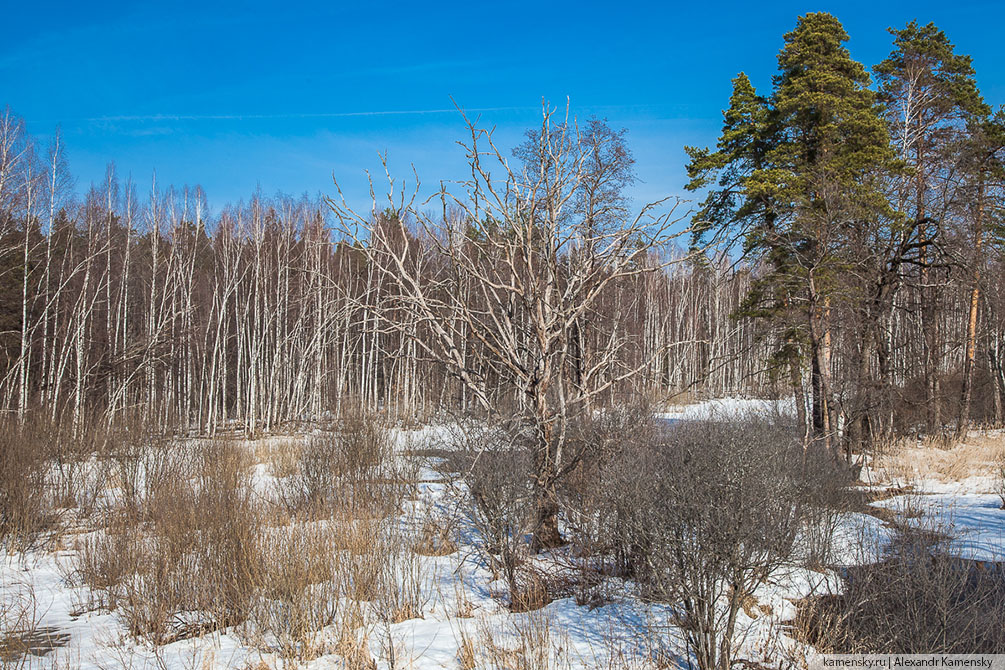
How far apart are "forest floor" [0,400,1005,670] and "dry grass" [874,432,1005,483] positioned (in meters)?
4.41

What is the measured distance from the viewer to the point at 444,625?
5.18 m

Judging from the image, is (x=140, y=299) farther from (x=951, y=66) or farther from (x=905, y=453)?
(x=951, y=66)

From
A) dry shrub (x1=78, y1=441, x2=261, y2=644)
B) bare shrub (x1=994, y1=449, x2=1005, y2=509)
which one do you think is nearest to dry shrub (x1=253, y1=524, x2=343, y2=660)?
dry shrub (x1=78, y1=441, x2=261, y2=644)

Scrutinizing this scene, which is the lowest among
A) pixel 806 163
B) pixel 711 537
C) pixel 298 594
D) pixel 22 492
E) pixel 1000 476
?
pixel 1000 476

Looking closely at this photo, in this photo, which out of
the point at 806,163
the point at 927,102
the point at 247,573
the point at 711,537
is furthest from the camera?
the point at 927,102

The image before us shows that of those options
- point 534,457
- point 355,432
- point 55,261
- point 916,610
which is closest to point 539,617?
point 534,457

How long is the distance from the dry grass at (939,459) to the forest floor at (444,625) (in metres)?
4.41

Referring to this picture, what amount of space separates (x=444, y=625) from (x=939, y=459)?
11.9 metres

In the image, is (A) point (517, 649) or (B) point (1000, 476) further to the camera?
(B) point (1000, 476)

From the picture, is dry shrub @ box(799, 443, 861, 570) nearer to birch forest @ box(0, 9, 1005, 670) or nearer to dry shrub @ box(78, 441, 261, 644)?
birch forest @ box(0, 9, 1005, 670)

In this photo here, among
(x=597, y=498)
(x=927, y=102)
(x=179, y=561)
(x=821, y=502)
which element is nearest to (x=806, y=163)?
(x=927, y=102)

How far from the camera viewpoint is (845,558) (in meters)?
6.62

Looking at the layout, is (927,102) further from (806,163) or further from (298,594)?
(298,594)

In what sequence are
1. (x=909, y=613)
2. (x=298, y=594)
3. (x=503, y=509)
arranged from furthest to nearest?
(x=503, y=509) → (x=298, y=594) → (x=909, y=613)
